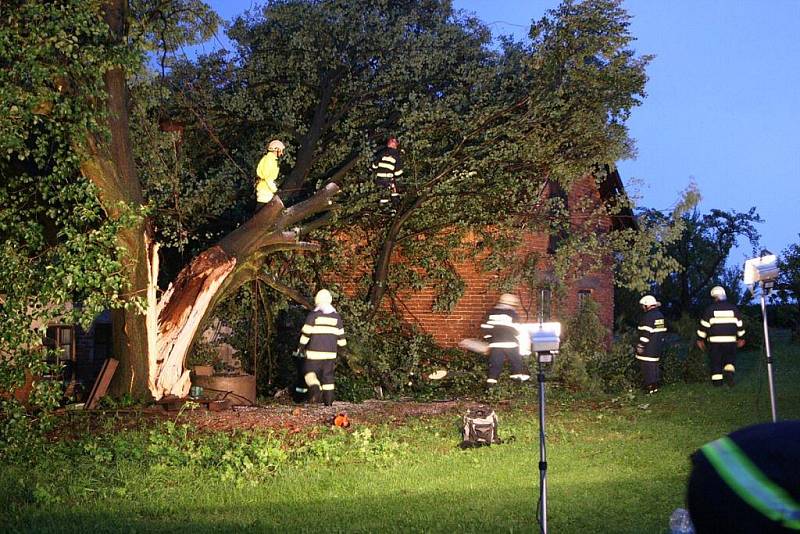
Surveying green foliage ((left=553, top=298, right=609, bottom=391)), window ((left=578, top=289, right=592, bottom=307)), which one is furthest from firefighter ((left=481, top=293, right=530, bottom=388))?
window ((left=578, top=289, right=592, bottom=307))

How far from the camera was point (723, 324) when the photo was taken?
16766mm

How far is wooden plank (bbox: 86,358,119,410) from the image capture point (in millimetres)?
12601

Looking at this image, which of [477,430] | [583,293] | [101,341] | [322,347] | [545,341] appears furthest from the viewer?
[583,293]

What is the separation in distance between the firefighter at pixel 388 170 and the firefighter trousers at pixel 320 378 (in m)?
3.40

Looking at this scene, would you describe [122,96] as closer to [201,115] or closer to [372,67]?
[201,115]

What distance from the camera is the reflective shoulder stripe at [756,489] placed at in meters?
2.57

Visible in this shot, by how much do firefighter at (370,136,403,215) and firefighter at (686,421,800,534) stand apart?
42.4 ft

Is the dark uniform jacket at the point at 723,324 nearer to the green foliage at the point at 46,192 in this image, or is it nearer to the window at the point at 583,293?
the window at the point at 583,293

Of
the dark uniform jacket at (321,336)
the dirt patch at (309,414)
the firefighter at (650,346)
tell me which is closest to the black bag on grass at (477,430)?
the dirt patch at (309,414)

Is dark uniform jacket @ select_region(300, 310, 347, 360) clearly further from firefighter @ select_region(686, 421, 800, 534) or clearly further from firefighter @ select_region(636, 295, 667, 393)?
firefighter @ select_region(686, 421, 800, 534)

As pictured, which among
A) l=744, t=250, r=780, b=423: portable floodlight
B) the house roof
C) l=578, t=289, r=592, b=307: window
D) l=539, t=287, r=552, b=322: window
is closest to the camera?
l=744, t=250, r=780, b=423: portable floodlight

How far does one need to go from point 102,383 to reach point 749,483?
460 inches

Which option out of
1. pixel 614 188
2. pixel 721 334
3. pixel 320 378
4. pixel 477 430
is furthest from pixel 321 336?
pixel 614 188

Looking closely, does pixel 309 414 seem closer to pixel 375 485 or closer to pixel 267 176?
pixel 267 176
